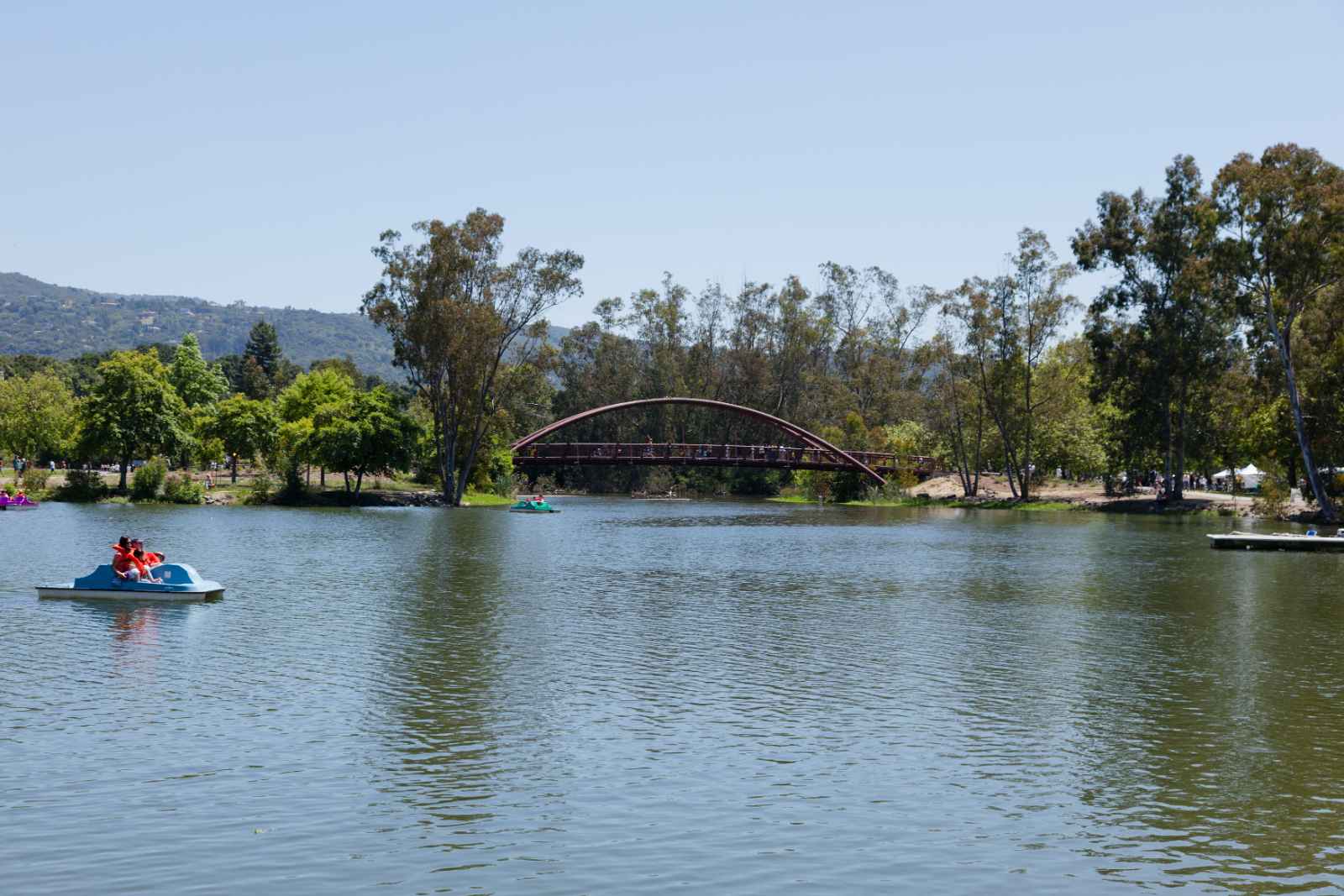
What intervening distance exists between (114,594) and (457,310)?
183 ft

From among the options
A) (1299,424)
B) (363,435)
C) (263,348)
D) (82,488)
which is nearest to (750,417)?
(363,435)

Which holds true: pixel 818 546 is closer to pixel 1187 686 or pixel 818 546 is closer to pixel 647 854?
pixel 1187 686

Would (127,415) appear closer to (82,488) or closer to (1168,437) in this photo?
A: (82,488)

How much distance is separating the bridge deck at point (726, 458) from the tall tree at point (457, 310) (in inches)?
614

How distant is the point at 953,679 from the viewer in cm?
2497

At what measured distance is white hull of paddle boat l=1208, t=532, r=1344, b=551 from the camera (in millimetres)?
59906

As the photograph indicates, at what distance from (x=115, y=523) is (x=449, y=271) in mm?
32336

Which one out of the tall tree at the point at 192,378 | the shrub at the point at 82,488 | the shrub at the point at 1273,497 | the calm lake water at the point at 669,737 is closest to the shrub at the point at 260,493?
the shrub at the point at 82,488

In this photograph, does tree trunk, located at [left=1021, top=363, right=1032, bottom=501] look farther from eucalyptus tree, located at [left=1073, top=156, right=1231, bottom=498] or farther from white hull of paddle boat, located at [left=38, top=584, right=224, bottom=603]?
white hull of paddle boat, located at [left=38, top=584, right=224, bottom=603]

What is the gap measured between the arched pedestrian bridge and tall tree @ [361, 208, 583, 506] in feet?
51.9

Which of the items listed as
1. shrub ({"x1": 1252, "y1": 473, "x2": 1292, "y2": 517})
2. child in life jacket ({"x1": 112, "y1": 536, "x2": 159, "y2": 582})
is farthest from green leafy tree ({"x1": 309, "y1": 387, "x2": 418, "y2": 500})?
shrub ({"x1": 1252, "y1": 473, "x2": 1292, "y2": 517})

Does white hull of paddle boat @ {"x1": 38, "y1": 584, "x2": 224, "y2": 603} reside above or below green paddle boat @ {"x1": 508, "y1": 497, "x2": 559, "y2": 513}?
below

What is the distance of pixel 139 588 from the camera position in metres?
35.6

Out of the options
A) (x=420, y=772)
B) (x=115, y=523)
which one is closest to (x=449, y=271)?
(x=115, y=523)
